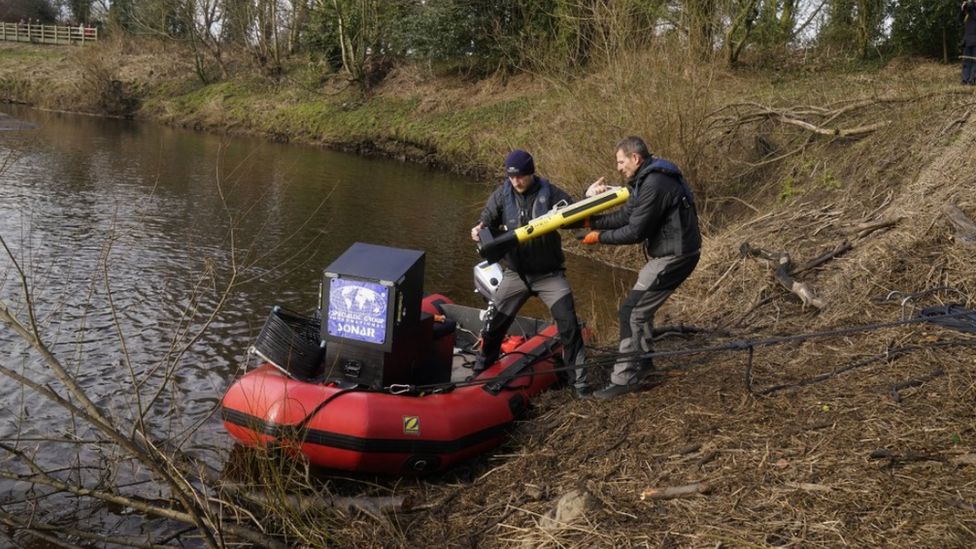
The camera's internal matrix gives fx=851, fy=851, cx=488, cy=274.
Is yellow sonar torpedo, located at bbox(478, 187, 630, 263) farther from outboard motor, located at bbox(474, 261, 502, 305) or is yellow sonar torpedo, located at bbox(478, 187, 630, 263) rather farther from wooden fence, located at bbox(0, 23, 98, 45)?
wooden fence, located at bbox(0, 23, 98, 45)

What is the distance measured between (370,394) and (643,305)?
6.53ft

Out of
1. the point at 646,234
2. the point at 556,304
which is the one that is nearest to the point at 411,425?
the point at 556,304

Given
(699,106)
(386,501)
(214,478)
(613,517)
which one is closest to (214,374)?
(214,478)

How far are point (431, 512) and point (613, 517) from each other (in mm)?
1265

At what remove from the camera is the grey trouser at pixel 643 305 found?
5.85 metres

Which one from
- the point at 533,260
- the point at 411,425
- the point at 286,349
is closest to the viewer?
the point at 411,425

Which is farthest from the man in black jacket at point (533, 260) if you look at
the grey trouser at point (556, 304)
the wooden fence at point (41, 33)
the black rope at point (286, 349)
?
the wooden fence at point (41, 33)

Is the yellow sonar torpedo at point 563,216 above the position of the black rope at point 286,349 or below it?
above

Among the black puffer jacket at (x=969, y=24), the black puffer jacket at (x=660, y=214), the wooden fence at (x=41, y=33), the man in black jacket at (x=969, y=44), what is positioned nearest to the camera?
the black puffer jacket at (x=660, y=214)

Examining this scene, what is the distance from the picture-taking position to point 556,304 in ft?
20.5

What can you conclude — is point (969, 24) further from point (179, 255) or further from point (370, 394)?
point (370, 394)

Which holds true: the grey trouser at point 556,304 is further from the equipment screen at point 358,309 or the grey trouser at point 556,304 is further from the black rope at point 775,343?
the equipment screen at point 358,309

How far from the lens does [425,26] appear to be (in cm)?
2708

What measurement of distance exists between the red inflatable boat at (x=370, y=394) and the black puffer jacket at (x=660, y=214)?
3.67 feet
